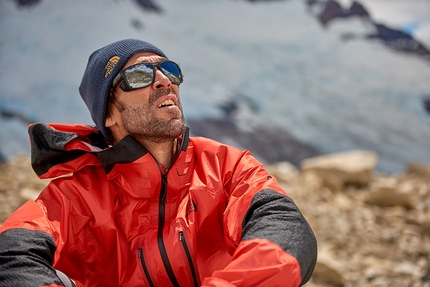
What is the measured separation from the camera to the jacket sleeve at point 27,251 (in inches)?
48.9

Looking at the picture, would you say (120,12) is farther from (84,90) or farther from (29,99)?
(84,90)

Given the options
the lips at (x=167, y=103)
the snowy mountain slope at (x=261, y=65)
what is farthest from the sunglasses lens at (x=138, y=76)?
the snowy mountain slope at (x=261, y=65)

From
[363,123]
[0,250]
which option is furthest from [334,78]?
[0,250]

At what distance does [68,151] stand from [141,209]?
1.38 ft

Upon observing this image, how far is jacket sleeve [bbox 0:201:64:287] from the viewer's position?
124cm

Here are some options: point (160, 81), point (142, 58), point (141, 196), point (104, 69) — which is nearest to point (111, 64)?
point (104, 69)

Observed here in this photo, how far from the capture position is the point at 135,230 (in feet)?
5.59

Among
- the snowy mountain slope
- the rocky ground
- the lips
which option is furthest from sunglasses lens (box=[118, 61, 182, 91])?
the snowy mountain slope

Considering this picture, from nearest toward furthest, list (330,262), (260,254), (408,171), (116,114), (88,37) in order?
(260,254) → (116,114) → (330,262) → (408,171) → (88,37)

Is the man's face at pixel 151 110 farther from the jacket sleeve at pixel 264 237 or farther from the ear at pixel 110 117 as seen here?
the jacket sleeve at pixel 264 237

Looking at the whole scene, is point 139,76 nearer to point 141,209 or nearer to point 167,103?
point 167,103

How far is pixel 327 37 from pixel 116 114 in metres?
11.8

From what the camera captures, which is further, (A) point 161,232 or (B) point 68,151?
(B) point 68,151

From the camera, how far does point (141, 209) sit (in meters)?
1.73
